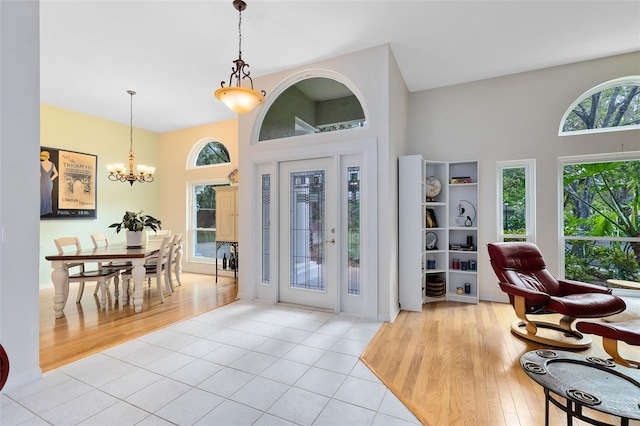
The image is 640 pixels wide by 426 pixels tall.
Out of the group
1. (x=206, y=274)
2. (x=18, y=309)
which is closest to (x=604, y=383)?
(x=18, y=309)

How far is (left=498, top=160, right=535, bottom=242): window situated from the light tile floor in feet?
8.86

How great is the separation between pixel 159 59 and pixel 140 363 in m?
3.53

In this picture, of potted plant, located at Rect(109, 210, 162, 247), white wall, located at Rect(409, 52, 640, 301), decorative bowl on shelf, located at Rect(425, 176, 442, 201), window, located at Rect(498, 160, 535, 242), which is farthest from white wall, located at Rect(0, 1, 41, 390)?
window, located at Rect(498, 160, 535, 242)

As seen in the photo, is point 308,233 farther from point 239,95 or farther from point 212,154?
point 212,154

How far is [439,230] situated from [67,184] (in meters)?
6.52

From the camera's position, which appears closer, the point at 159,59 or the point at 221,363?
the point at 221,363

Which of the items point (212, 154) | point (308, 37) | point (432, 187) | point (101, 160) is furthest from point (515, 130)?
point (101, 160)

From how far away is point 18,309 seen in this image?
2.15 m

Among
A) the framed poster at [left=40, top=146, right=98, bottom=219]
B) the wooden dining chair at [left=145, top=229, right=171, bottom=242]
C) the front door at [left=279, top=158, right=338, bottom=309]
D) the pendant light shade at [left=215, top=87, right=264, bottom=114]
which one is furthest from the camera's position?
the wooden dining chair at [left=145, top=229, right=171, bottom=242]

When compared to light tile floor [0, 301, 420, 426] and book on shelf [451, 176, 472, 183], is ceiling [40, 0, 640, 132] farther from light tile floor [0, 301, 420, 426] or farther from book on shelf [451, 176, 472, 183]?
light tile floor [0, 301, 420, 426]

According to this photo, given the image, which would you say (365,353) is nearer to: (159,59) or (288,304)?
(288,304)

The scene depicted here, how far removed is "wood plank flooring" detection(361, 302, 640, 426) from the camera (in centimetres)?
187

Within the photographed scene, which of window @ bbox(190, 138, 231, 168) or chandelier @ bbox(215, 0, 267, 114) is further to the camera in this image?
window @ bbox(190, 138, 231, 168)

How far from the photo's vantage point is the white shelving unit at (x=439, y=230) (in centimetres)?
393
